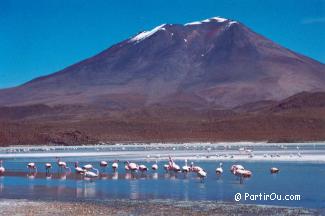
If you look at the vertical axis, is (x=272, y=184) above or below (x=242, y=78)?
below

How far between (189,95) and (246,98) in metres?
12.6

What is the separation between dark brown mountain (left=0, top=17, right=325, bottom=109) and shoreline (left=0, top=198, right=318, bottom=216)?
12763cm

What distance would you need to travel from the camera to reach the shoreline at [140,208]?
672 inches

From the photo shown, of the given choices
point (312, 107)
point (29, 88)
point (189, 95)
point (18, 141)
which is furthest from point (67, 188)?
point (29, 88)

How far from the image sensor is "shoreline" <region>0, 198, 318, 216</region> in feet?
56.0

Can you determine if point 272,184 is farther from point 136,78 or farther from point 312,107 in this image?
point 136,78

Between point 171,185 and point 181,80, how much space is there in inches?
6052

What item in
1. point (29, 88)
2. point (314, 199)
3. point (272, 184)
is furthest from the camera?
point (29, 88)

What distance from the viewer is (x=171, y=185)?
2425 centimetres

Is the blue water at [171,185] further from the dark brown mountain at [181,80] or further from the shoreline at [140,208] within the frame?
the dark brown mountain at [181,80]

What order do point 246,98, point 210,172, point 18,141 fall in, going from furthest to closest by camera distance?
point 246,98
point 18,141
point 210,172

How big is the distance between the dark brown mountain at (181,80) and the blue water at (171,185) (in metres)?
118

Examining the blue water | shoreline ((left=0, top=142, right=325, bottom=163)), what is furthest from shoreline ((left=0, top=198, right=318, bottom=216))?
shoreline ((left=0, top=142, right=325, bottom=163))

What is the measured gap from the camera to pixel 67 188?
78.4 ft
